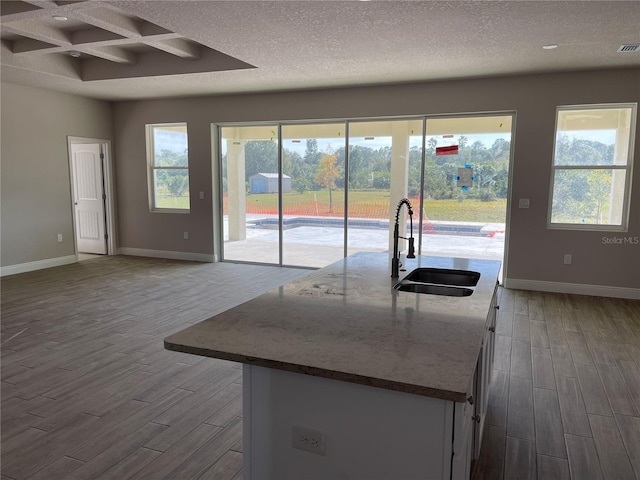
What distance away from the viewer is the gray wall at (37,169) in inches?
245

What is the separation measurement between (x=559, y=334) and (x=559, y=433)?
72.6 inches

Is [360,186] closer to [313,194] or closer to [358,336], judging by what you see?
[313,194]

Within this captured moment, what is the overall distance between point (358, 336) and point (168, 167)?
694 centimetres

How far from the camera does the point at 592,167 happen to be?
540 centimetres

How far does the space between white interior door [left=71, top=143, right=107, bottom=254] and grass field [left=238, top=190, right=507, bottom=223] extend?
114 inches

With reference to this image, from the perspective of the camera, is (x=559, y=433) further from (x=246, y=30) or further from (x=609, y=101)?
(x=609, y=101)

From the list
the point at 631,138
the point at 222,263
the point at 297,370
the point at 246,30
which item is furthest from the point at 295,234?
the point at 297,370

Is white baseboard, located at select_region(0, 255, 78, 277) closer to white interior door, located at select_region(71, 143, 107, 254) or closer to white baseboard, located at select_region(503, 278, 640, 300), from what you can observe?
white interior door, located at select_region(71, 143, 107, 254)

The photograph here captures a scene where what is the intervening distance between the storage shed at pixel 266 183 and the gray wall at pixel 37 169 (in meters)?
2.93

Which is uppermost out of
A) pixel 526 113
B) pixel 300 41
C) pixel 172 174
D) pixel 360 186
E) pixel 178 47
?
pixel 178 47

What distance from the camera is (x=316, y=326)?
1.65 metres

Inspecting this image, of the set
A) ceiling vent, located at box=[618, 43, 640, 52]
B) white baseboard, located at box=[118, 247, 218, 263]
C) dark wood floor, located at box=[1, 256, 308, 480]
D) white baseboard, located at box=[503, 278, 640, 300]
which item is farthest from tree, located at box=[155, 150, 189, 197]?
ceiling vent, located at box=[618, 43, 640, 52]

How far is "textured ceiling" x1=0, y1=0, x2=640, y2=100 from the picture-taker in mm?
3421

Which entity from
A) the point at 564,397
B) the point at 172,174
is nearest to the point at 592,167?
the point at 564,397
